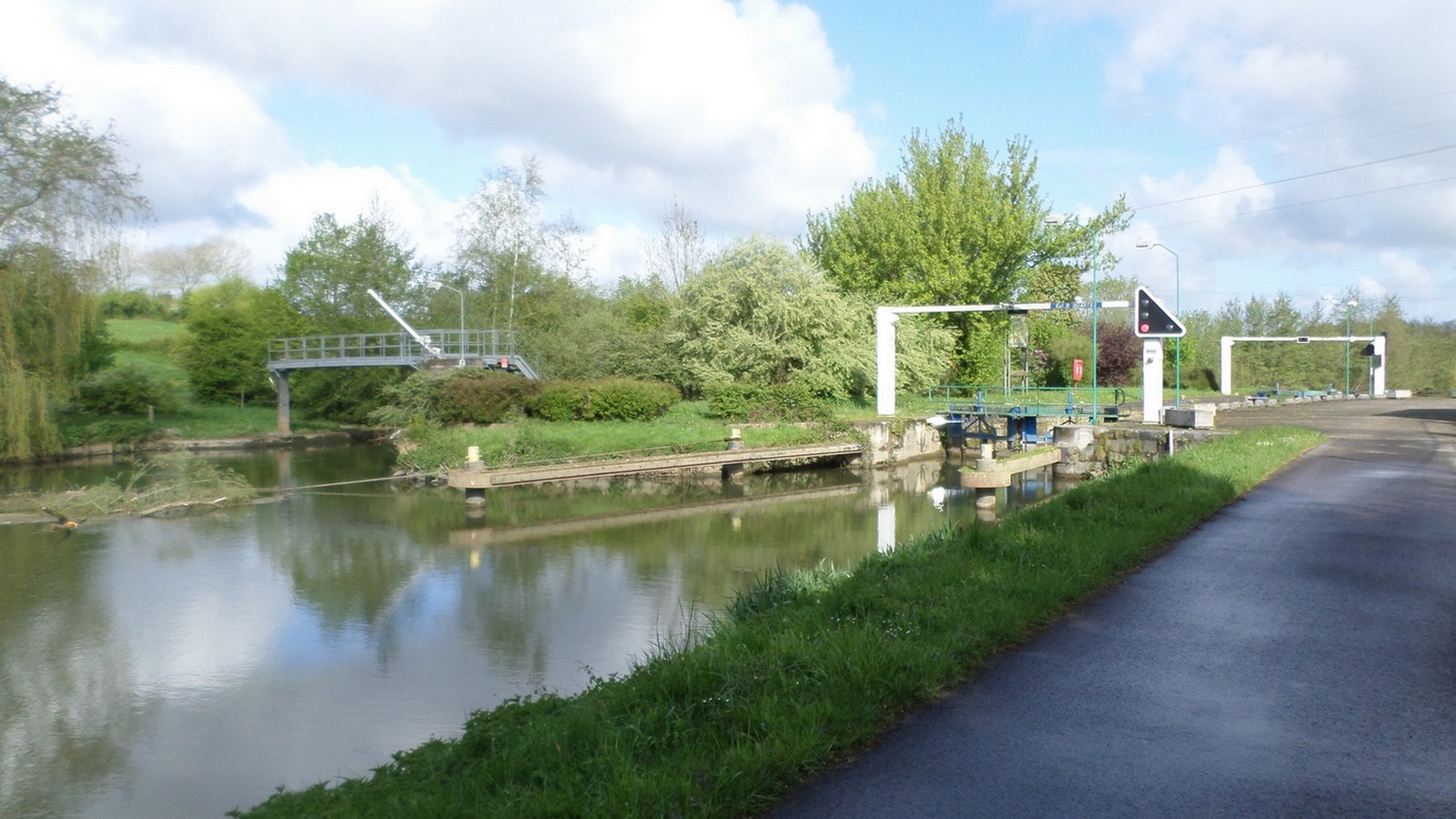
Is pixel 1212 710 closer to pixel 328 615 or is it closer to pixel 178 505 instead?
pixel 328 615

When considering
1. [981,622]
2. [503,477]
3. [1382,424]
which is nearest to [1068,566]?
[981,622]

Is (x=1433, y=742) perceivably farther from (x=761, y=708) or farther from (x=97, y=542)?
(x=97, y=542)

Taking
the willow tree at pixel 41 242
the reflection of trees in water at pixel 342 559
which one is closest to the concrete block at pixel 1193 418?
the reflection of trees in water at pixel 342 559

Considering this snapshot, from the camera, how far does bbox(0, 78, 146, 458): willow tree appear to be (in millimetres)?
26812

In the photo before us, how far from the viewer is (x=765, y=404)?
32.0m

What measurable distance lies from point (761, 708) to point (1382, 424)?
97.5 ft

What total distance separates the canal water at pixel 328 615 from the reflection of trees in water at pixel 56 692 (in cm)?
3

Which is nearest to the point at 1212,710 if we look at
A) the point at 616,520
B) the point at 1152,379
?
the point at 616,520

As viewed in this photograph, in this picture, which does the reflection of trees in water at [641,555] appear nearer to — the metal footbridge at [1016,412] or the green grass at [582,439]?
the green grass at [582,439]

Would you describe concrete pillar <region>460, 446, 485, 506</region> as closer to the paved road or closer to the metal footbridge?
the paved road

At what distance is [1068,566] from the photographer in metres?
8.71

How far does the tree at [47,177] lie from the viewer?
26.7 meters

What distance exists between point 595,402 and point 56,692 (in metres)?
21.4

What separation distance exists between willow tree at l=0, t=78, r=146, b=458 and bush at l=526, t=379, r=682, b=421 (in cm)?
1269
